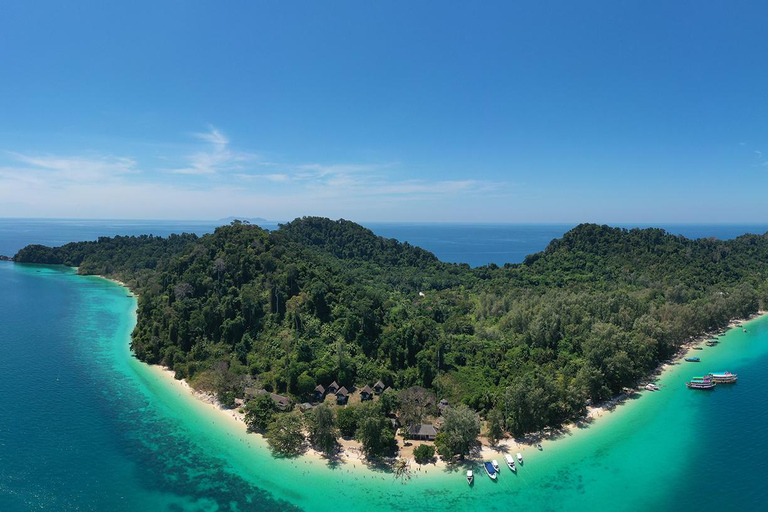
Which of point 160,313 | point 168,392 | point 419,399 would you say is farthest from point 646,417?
point 160,313

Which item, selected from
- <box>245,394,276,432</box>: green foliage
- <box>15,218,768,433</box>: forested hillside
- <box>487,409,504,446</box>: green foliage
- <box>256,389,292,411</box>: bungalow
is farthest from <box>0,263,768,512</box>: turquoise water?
<box>15,218,768,433</box>: forested hillside

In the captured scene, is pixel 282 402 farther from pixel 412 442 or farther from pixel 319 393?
pixel 412 442

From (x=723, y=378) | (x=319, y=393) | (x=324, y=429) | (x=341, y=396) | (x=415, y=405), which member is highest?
(x=415, y=405)

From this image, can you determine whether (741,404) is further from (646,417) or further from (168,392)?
(168,392)

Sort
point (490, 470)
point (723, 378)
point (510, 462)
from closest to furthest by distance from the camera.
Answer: point (490, 470) → point (510, 462) → point (723, 378)

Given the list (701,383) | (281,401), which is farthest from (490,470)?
(701,383)

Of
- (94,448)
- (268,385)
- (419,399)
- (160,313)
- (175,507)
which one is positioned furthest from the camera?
(160,313)

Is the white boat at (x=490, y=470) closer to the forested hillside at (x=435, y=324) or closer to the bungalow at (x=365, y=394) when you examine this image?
the forested hillside at (x=435, y=324)
